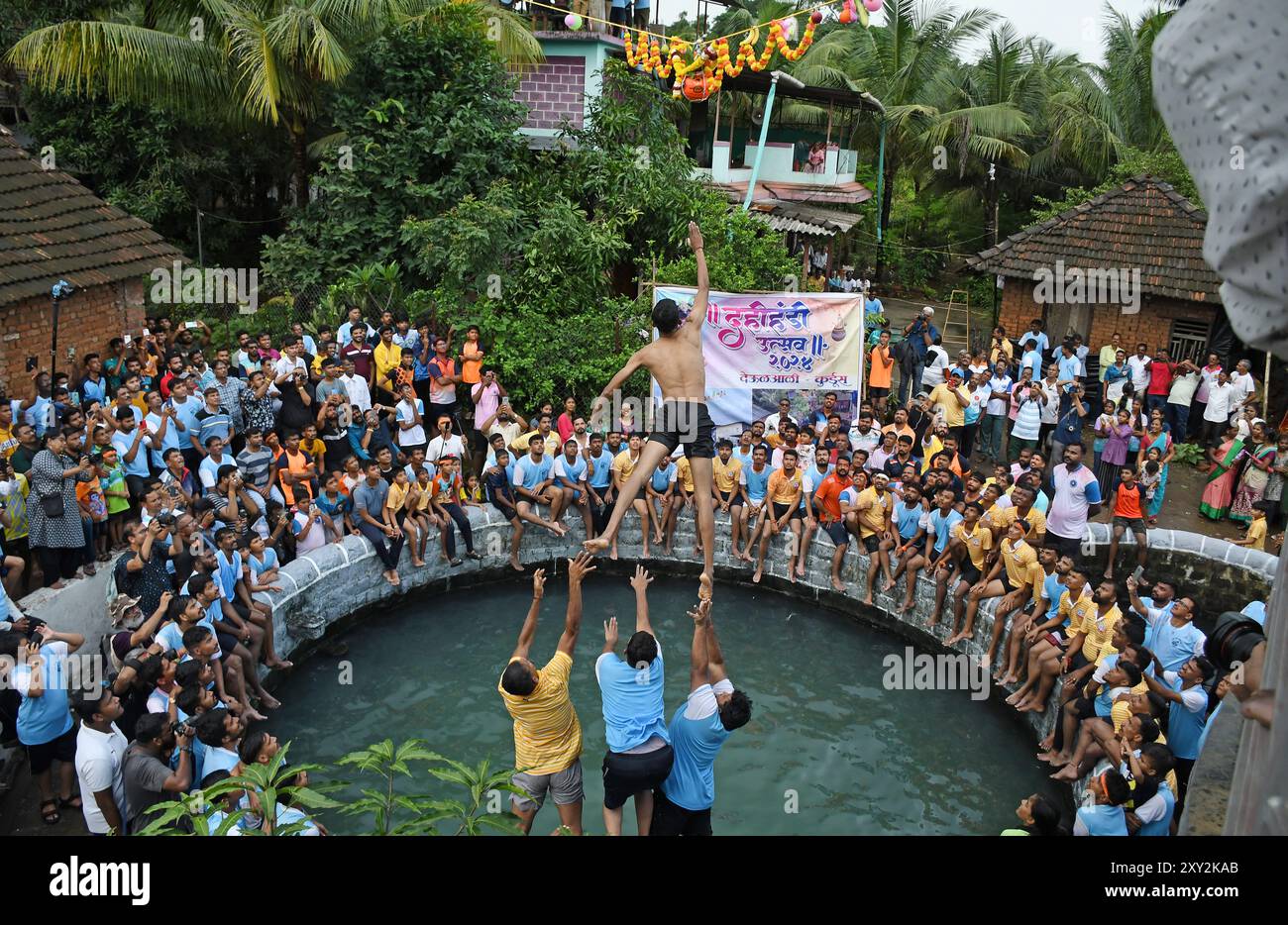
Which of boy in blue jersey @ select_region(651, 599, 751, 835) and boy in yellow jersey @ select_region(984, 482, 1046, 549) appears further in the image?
boy in yellow jersey @ select_region(984, 482, 1046, 549)

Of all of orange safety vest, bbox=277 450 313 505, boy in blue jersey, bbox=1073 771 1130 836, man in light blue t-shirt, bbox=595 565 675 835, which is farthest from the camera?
orange safety vest, bbox=277 450 313 505

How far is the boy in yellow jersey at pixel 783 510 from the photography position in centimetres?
1248

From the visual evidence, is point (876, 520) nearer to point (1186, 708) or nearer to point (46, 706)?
point (1186, 708)

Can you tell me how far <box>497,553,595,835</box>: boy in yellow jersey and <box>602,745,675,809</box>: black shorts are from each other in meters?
0.48

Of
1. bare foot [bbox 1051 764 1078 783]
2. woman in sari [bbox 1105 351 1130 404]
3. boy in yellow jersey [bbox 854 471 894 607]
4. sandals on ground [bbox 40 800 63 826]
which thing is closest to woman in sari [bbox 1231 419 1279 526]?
woman in sari [bbox 1105 351 1130 404]

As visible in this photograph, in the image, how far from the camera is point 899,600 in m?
12.0

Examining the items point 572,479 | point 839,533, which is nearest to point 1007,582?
point 839,533

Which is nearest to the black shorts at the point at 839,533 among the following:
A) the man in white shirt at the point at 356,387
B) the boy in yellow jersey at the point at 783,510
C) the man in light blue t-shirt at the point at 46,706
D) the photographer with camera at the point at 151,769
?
the boy in yellow jersey at the point at 783,510

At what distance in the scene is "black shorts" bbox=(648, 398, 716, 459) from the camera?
24.8 feet

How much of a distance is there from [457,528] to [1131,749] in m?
7.26

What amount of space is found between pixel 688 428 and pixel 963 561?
4733 mm

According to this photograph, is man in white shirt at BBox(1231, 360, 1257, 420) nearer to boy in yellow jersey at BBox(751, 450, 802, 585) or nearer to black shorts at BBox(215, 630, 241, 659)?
boy in yellow jersey at BBox(751, 450, 802, 585)

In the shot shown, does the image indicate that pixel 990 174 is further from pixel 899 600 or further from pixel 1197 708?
pixel 1197 708

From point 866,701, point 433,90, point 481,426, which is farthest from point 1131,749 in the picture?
point 433,90
